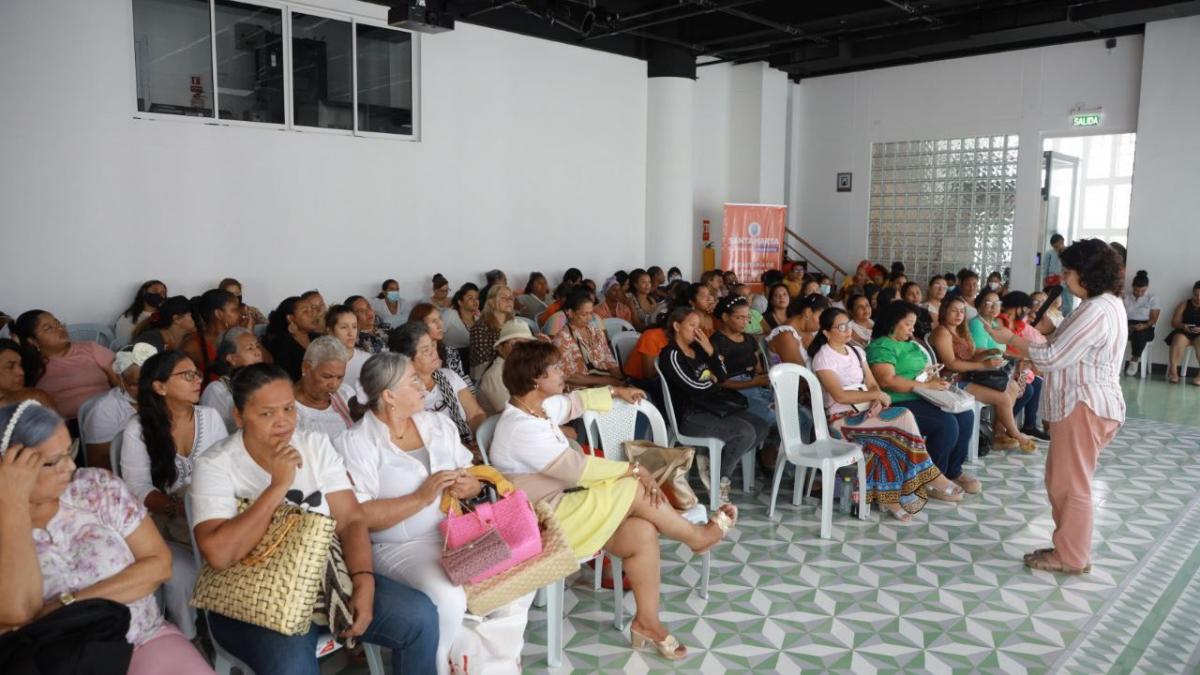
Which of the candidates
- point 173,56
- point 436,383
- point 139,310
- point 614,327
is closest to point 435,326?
point 436,383

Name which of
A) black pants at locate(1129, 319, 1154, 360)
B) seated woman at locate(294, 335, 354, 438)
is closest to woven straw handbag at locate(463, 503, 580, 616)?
seated woman at locate(294, 335, 354, 438)

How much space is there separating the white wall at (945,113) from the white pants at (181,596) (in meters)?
10.4

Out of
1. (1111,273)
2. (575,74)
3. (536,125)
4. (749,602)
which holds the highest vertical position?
(575,74)

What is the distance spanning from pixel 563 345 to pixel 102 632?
3.67 metres

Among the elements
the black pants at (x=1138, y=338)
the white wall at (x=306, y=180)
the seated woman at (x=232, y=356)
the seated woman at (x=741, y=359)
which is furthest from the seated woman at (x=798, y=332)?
the black pants at (x=1138, y=338)

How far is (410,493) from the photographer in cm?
277

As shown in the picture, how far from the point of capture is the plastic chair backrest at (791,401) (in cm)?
445

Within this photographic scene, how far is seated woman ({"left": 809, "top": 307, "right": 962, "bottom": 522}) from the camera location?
179 inches

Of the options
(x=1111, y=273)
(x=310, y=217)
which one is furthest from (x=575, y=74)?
(x=1111, y=273)

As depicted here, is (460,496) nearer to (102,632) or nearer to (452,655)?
(452,655)

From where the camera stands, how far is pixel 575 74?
9.45 meters

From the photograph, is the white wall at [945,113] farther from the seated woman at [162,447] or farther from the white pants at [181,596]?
the white pants at [181,596]

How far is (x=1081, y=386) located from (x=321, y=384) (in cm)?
323

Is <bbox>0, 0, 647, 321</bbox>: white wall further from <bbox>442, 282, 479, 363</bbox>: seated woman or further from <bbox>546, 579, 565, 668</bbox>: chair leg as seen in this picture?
<bbox>546, 579, 565, 668</bbox>: chair leg
